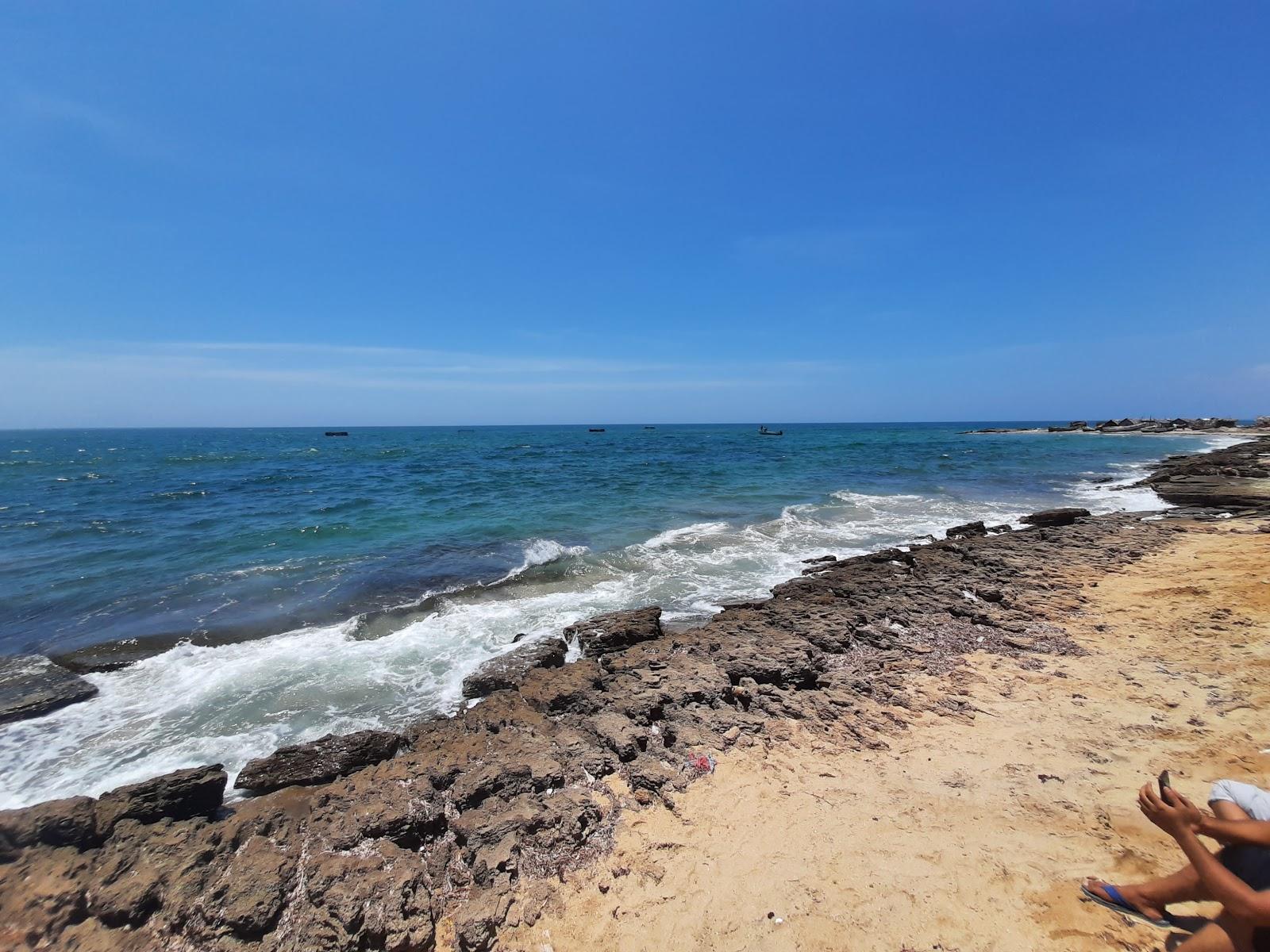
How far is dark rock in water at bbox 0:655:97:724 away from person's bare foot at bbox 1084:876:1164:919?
1194 cm

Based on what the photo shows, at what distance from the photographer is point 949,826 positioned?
13.8 ft

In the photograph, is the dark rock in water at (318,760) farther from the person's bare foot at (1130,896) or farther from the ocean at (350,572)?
the person's bare foot at (1130,896)

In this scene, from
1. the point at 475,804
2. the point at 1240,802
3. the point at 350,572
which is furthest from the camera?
the point at 350,572

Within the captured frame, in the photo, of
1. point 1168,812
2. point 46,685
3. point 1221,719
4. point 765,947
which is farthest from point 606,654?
point 46,685

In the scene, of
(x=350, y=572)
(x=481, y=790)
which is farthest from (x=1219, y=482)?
(x=350, y=572)

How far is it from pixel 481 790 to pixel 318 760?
7.36 ft

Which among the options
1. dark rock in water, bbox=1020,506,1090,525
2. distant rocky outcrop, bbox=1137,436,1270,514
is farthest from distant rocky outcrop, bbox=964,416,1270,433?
dark rock in water, bbox=1020,506,1090,525

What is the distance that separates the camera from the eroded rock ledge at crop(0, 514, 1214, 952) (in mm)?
3543

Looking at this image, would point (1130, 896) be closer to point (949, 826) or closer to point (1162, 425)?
point (949, 826)

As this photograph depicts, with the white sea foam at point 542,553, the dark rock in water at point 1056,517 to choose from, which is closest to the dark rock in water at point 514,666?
the white sea foam at point 542,553

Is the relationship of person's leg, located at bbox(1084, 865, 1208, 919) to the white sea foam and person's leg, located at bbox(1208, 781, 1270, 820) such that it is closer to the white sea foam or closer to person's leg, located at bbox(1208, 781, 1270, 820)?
person's leg, located at bbox(1208, 781, 1270, 820)

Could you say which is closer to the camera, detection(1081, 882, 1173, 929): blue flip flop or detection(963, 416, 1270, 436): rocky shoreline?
detection(1081, 882, 1173, 929): blue flip flop

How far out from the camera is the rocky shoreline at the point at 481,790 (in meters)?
3.56

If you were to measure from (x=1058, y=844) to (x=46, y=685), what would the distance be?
41.9ft
